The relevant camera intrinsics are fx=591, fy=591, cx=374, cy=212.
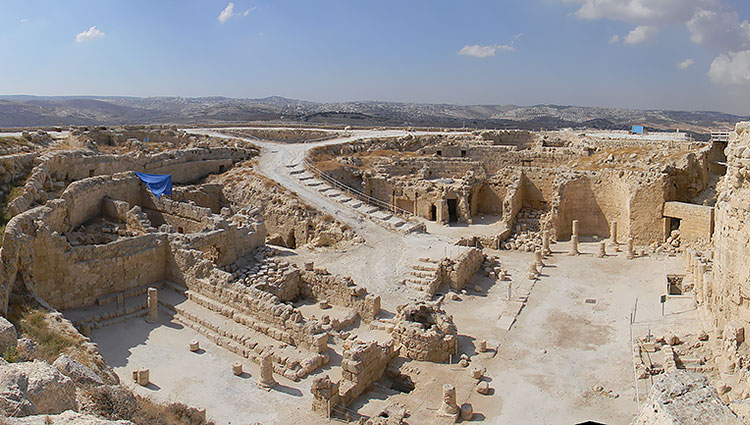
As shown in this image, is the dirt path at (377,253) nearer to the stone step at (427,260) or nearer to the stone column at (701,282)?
the stone step at (427,260)

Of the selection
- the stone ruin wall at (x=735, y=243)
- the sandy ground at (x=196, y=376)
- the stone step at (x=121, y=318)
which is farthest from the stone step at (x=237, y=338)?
the stone ruin wall at (x=735, y=243)

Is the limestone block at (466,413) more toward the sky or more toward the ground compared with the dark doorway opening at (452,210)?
more toward the ground

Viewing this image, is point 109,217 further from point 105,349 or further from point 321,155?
point 321,155

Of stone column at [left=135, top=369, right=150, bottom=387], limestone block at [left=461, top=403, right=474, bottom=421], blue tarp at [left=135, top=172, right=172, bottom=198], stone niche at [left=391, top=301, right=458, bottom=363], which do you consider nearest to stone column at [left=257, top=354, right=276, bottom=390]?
stone column at [left=135, top=369, right=150, bottom=387]

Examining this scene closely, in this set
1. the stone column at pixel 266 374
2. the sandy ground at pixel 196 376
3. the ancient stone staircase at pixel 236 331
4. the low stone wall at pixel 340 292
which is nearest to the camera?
the sandy ground at pixel 196 376

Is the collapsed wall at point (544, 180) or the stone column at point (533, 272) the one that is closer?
the stone column at point (533, 272)

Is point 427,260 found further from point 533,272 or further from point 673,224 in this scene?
point 673,224
